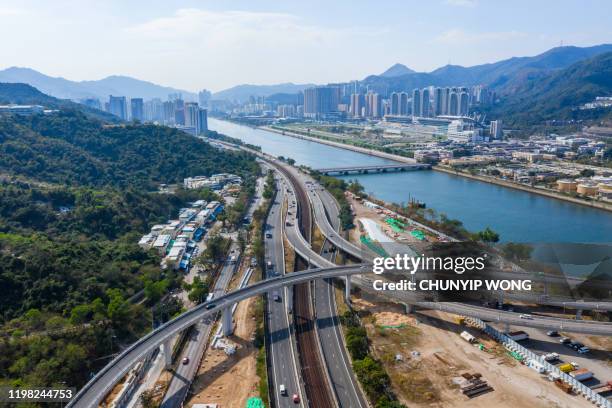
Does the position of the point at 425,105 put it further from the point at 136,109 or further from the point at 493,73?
the point at 493,73

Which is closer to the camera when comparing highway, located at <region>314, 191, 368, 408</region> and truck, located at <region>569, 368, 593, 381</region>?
highway, located at <region>314, 191, 368, 408</region>

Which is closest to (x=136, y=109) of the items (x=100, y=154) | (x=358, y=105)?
(x=358, y=105)

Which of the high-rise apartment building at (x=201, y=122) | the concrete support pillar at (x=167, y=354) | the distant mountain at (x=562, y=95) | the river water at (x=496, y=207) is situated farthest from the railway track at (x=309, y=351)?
the distant mountain at (x=562, y=95)

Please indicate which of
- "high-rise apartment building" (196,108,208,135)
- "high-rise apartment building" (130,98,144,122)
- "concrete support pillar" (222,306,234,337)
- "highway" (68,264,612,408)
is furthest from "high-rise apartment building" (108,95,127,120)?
"concrete support pillar" (222,306,234,337)

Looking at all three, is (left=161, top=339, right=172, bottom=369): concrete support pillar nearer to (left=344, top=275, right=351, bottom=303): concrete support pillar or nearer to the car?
(left=344, top=275, right=351, bottom=303): concrete support pillar

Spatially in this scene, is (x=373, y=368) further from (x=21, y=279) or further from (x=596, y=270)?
(x=21, y=279)

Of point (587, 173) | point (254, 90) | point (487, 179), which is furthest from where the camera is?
point (254, 90)

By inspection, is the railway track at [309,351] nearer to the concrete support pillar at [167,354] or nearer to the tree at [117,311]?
the concrete support pillar at [167,354]
